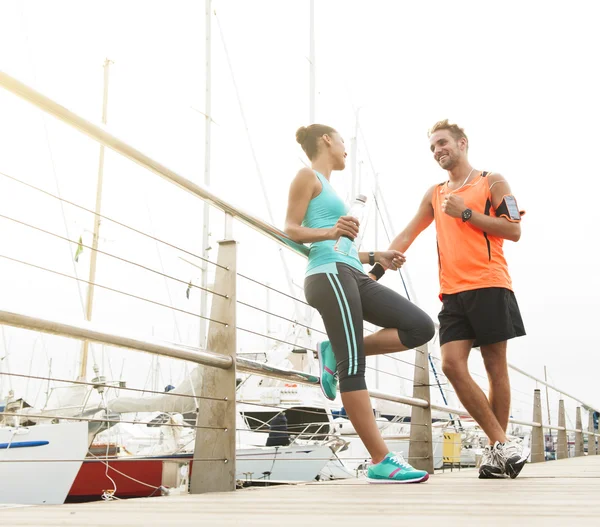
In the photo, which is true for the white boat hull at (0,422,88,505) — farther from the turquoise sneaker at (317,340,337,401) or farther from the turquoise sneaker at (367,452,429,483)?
the turquoise sneaker at (367,452,429,483)

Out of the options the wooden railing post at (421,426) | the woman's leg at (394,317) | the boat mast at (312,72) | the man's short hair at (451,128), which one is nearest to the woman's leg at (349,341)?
the woman's leg at (394,317)

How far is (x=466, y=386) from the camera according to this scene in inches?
117

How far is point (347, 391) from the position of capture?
2.37 m

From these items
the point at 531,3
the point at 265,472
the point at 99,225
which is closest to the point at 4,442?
the point at 265,472

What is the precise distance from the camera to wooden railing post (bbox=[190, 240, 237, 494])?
6.37 ft

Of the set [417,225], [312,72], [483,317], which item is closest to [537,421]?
[417,225]

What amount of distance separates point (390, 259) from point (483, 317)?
0.47 m

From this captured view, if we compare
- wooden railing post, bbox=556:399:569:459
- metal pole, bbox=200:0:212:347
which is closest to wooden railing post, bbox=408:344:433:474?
wooden railing post, bbox=556:399:569:459

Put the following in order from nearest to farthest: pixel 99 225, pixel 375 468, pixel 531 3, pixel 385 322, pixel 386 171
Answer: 1. pixel 375 468
2. pixel 385 322
3. pixel 531 3
4. pixel 99 225
5. pixel 386 171

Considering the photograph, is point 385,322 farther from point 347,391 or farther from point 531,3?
point 531,3

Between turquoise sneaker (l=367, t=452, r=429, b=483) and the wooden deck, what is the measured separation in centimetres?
45

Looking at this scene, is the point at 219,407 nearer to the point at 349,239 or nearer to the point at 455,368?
the point at 349,239

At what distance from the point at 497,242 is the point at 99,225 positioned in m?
10.2

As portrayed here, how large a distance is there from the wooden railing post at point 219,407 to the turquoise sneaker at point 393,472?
1.86ft
